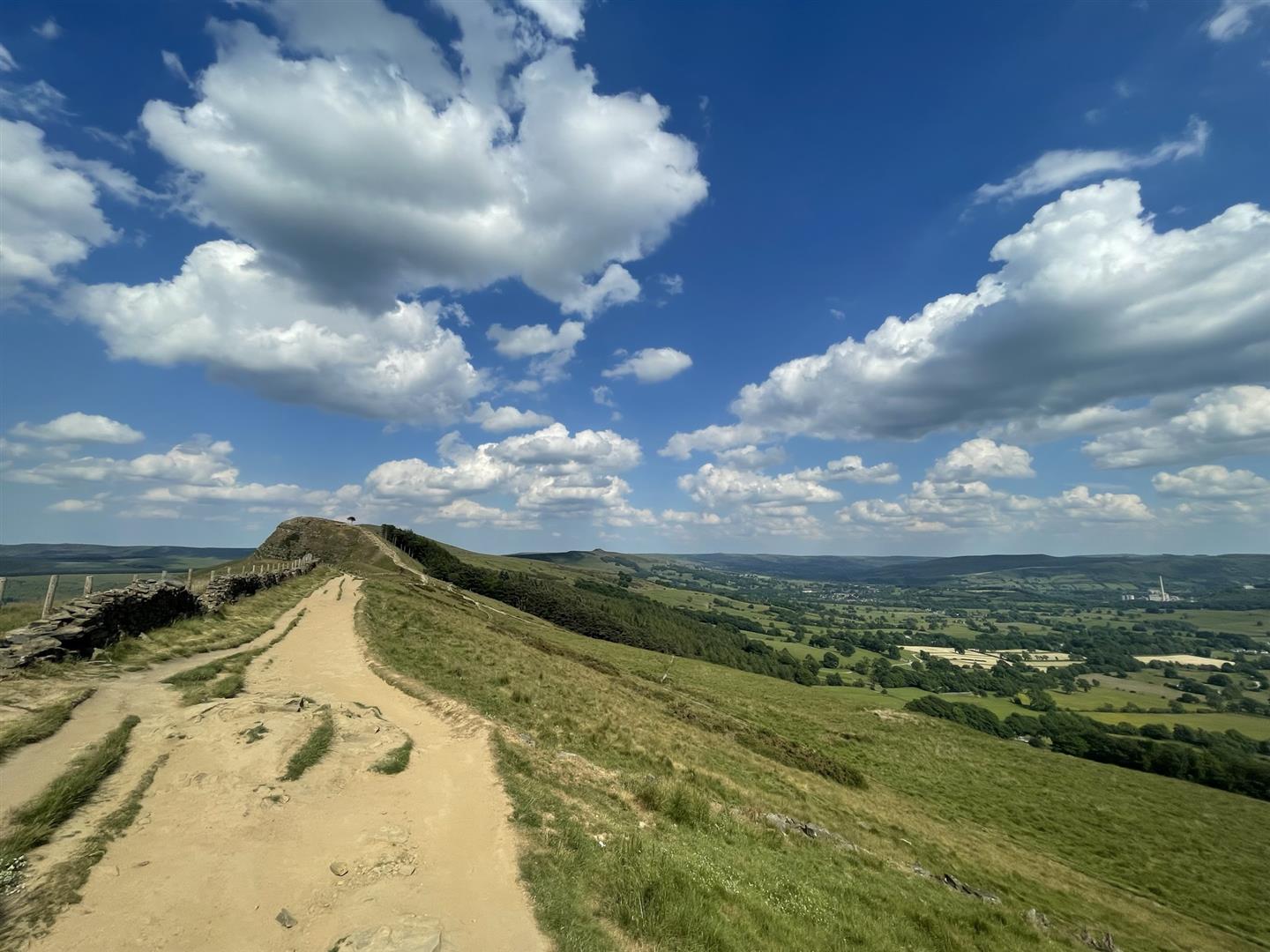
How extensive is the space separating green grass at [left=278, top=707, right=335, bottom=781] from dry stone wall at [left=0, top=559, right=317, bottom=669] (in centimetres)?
1035

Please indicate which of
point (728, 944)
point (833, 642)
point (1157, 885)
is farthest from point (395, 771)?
point (833, 642)

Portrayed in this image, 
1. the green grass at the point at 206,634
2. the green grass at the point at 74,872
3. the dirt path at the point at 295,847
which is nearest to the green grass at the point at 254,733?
the dirt path at the point at 295,847

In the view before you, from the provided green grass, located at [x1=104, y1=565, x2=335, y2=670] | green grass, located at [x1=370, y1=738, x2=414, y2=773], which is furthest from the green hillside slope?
green grass, located at [x1=104, y1=565, x2=335, y2=670]

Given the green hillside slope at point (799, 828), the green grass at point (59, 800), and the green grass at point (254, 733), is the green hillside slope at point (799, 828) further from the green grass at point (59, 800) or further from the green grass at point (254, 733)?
the green grass at point (59, 800)

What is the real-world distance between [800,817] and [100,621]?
29.9 metres

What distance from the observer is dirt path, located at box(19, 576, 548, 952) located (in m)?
7.88

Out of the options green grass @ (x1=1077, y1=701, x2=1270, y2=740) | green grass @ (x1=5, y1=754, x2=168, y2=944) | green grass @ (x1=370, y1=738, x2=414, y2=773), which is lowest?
green grass @ (x1=1077, y1=701, x2=1270, y2=740)

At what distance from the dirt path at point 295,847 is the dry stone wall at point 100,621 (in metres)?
4.72

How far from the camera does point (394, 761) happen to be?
14.6m

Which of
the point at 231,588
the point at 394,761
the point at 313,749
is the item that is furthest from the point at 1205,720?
the point at 231,588

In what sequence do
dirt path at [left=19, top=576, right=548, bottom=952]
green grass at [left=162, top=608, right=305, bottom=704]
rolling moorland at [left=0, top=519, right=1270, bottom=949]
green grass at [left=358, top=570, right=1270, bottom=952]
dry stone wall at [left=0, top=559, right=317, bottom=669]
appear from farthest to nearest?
dry stone wall at [left=0, top=559, right=317, bottom=669] < green grass at [left=162, top=608, right=305, bottom=704] < rolling moorland at [left=0, top=519, right=1270, bottom=949] < green grass at [left=358, top=570, right=1270, bottom=952] < dirt path at [left=19, top=576, right=548, bottom=952]

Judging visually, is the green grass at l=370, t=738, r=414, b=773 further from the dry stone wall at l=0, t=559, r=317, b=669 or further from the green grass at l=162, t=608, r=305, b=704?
the dry stone wall at l=0, t=559, r=317, b=669

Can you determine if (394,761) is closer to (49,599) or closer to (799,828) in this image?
(799,828)

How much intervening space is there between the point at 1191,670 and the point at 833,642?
387ft
